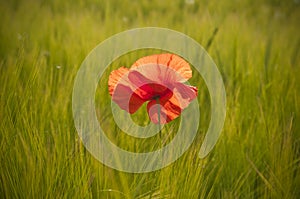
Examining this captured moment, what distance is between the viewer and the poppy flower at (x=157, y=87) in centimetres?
62

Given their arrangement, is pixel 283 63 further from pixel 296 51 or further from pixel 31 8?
pixel 31 8

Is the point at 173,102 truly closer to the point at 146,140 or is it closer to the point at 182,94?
the point at 182,94

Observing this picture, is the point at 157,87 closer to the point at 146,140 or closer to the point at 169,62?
the point at 169,62

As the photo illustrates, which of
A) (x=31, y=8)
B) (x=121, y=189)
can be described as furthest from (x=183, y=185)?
(x=31, y=8)

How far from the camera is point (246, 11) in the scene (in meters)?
1.94

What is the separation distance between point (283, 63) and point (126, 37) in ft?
1.39

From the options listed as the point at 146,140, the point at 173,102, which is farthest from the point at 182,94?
the point at 146,140

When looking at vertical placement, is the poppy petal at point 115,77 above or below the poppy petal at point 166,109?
above

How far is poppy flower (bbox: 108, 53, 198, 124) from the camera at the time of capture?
615 mm

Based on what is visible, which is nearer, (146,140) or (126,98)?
(126,98)

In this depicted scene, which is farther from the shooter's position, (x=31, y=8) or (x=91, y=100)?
(x=31, y=8)

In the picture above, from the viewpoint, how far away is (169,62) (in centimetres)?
62

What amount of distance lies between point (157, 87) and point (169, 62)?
0.13 ft

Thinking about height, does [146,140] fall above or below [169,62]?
below
